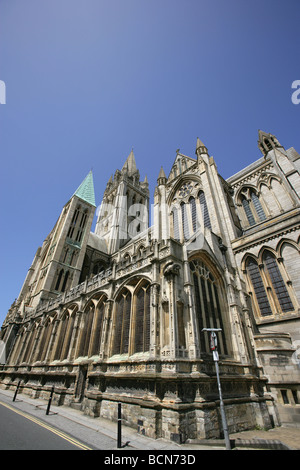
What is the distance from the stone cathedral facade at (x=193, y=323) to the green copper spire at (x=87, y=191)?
2028cm

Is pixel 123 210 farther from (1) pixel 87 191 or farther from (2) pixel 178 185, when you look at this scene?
(2) pixel 178 185

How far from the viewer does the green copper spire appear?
4138 centimetres

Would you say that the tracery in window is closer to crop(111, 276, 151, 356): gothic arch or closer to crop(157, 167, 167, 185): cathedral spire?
crop(111, 276, 151, 356): gothic arch

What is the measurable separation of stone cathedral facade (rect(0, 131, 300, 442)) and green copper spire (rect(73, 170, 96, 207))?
2028 centimetres

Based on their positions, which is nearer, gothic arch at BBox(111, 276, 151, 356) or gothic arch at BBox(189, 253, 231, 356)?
gothic arch at BBox(111, 276, 151, 356)

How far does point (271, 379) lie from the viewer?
40.4 feet

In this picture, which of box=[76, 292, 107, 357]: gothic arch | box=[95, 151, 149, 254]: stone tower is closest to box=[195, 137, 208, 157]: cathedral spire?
box=[76, 292, 107, 357]: gothic arch

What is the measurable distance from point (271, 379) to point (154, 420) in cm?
812

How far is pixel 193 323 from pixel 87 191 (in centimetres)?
3930

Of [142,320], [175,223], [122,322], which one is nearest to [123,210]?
[175,223]

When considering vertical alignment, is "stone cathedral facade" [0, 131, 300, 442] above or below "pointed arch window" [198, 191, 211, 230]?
below

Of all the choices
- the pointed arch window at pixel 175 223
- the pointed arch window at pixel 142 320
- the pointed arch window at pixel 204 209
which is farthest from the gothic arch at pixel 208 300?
the pointed arch window at pixel 175 223

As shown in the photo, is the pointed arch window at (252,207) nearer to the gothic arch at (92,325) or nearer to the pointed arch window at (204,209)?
the pointed arch window at (204,209)
